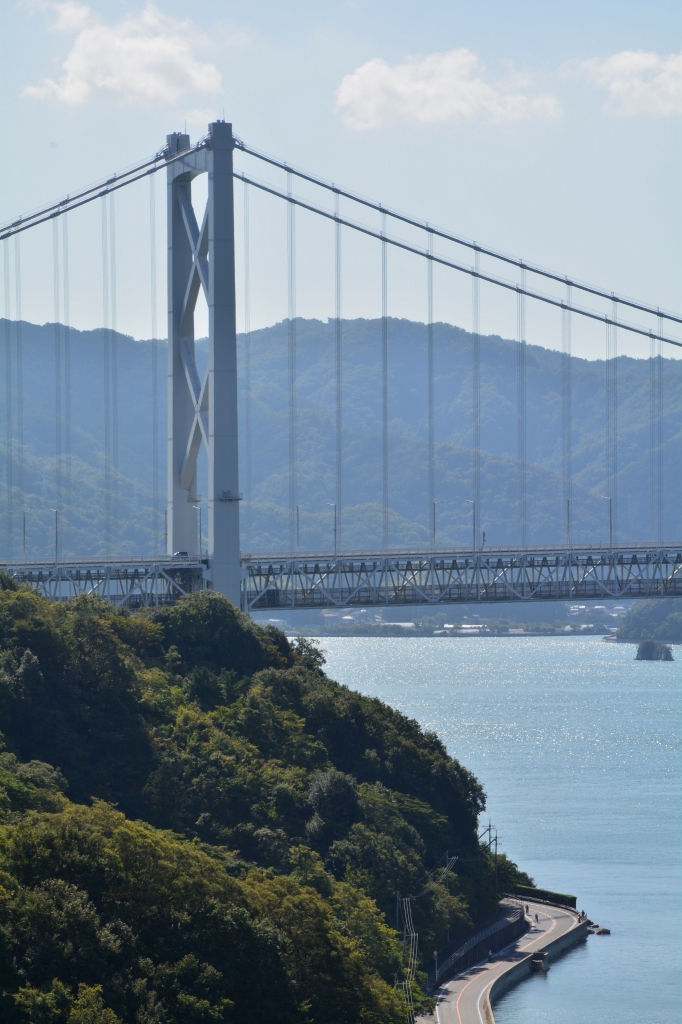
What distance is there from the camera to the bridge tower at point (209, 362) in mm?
30109

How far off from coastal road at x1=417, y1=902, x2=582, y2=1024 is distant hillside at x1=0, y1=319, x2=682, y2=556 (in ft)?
143

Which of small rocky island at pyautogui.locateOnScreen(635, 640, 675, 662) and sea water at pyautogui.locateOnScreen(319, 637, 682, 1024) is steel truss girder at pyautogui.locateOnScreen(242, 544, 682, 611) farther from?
small rocky island at pyautogui.locateOnScreen(635, 640, 675, 662)

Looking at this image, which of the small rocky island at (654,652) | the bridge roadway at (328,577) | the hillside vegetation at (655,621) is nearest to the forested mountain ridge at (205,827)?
the bridge roadway at (328,577)

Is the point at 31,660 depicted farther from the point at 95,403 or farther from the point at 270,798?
the point at 95,403

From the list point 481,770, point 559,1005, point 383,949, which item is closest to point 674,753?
point 481,770

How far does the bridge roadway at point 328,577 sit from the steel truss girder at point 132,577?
2cm

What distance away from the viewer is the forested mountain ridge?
1548 centimetres

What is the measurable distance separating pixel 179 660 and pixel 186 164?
10657 millimetres

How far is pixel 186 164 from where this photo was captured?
104 feet

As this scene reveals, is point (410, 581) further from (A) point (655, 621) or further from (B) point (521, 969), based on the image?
(A) point (655, 621)

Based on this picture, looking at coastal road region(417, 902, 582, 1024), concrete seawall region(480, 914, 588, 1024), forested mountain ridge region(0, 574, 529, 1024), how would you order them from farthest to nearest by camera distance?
concrete seawall region(480, 914, 588, 1024), coastal road region(417, 902, 582, 1024), forested mountain ridge region(0, 574, 529, 1024)

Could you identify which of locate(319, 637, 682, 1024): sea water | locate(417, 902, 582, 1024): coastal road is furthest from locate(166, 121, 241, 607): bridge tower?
locate(319, 637, 682, 1024): sea water

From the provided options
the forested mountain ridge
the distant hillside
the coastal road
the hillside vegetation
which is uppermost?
the distant hillside

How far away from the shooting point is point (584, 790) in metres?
43.7
